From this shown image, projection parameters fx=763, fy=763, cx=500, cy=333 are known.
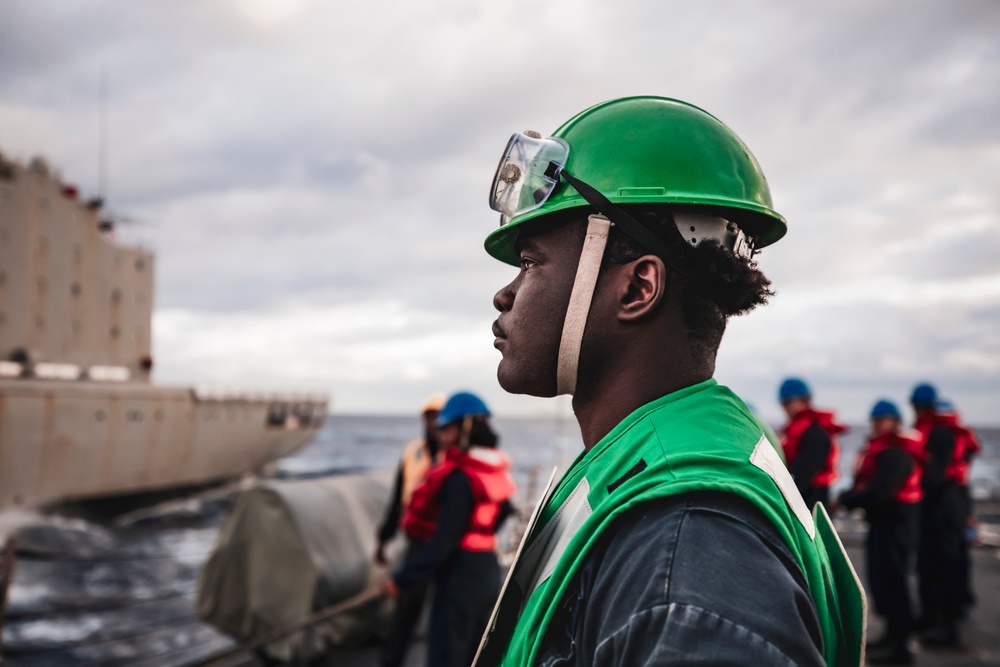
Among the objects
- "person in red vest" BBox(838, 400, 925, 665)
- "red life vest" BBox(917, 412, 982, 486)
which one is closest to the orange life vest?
"person in red vest" BBox(838, 400, 925, 665)

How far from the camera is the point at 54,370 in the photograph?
24.2 metres

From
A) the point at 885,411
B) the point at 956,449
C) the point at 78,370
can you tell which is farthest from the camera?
the point at 78,370

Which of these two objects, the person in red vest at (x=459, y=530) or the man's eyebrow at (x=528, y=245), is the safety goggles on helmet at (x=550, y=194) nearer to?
the man's eyebrow at (x=528, y=245)

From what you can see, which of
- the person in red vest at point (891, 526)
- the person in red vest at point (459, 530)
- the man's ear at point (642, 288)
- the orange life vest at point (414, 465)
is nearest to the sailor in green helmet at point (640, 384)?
the man's ear at point (642, 288)

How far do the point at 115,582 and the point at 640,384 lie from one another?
16.8 m

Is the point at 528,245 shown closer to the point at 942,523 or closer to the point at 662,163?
the point at 662,163

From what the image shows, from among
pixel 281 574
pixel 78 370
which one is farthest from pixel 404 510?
pixel 78 370

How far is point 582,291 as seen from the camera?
149 cm

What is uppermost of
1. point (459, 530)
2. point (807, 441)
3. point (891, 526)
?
point (807, 441)

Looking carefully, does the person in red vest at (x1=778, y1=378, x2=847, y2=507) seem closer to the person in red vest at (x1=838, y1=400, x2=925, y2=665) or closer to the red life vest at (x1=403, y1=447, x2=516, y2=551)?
the person in red vest at (x1=838, y1=400, x2=925, y2=665)

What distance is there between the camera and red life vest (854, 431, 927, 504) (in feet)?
24.0

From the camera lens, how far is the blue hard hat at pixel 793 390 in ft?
25.6

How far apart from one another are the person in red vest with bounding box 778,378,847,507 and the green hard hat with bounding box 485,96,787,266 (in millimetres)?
5765

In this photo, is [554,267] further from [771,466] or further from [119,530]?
[119,530]
